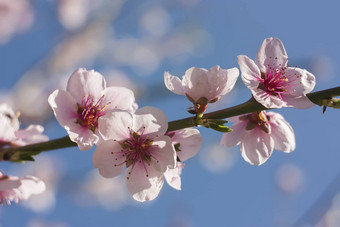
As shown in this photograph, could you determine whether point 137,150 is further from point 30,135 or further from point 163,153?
point 30,135

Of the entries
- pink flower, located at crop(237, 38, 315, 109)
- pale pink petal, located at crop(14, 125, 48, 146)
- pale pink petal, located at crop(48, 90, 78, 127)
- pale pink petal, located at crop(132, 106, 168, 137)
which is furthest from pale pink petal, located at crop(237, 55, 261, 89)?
pale pink petal, located at crop(14, 125, 48, 146)

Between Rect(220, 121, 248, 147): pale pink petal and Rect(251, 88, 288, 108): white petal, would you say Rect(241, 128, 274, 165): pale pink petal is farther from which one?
Rect(251, 88, 288, 108): white petal

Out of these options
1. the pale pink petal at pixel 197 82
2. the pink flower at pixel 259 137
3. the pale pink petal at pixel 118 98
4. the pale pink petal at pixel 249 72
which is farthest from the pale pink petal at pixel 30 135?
the pale pink petal at pixel 249 72

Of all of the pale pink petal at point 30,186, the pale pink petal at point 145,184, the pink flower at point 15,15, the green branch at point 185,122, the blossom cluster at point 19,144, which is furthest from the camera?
the pink flower at point 15,15

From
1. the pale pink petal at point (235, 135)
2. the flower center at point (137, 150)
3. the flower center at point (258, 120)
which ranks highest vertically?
the flower center at point (137, 150)

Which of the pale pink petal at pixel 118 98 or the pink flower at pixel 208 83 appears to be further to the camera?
the pale pink petal at pixel 118 98

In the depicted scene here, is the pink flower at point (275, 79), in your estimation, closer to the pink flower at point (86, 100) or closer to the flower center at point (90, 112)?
the pink flower at point (86, 100)

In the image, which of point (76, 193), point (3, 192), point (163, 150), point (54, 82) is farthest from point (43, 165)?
point (163, 150)

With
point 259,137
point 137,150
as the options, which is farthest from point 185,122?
point 259,137
